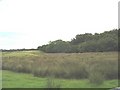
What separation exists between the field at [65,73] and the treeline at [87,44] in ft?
4.67

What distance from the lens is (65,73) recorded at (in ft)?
41.8

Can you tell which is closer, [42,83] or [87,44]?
[42,83]

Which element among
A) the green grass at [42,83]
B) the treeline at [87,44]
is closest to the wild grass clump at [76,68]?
the green grass at [42,83]

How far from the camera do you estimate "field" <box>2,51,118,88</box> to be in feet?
36.8

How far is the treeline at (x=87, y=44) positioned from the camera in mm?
16848

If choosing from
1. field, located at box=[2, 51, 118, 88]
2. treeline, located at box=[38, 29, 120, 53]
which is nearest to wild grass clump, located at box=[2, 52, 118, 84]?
field, located at box=[2, 51, 118, 88]

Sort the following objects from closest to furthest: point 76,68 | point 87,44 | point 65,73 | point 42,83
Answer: point 42,83, point 65,73, point 76,68, point 87,44

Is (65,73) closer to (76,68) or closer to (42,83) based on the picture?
(76,68)

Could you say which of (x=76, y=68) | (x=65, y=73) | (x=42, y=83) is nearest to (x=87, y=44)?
(x=76, y=68)

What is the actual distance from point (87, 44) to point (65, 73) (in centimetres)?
515

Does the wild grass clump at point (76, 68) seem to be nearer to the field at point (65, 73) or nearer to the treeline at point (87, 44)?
the field at point (65, 73)

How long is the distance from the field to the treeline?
142cm

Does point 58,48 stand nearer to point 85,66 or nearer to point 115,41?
point 115,41

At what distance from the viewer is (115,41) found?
16.2 metres
